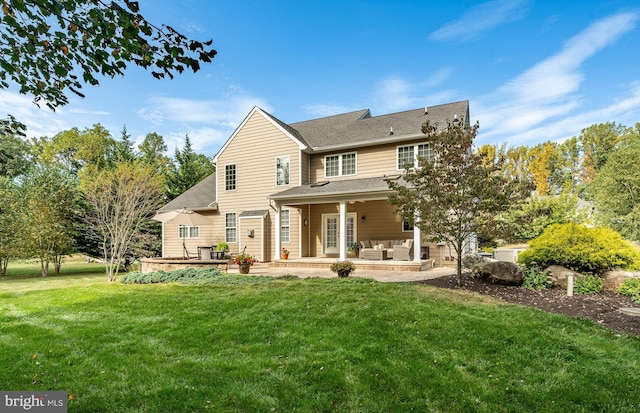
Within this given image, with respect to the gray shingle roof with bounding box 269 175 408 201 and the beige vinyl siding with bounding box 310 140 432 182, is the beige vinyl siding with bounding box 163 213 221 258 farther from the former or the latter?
the beige vinyl siding with bounding box 310 140 432 182

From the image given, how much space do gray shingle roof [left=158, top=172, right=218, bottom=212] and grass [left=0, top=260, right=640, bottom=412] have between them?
1259 cm

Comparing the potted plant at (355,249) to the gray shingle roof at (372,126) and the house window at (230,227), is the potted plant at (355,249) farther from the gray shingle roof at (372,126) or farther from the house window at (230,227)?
the house window at (230,227)

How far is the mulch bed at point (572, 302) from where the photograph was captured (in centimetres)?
566

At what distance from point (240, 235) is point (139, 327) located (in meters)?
12.6

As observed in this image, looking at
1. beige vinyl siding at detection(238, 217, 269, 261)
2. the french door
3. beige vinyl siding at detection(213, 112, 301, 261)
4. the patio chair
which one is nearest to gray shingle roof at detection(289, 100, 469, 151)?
beige vinyl siding at detection(213, 112, 301, 261)

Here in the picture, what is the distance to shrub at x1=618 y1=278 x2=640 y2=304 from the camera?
733 cm

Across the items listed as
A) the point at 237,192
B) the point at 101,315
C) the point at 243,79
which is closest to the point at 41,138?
the point at 237,192

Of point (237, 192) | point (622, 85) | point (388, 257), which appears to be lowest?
point (388, 257)

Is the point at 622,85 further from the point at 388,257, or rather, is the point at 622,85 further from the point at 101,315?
the point at 101,315

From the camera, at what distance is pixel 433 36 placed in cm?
1434

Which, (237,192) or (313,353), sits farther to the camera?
(237,192)

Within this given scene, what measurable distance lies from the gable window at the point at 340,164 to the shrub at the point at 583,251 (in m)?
9.02

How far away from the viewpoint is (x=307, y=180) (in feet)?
57.2

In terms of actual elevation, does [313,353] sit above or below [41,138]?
below
